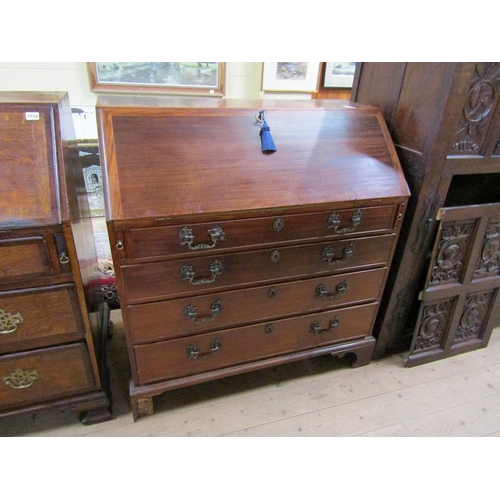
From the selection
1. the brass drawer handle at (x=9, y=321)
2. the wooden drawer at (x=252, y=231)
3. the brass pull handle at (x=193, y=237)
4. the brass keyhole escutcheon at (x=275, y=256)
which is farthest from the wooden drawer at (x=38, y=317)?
the brass keyhole escutcheon at (x=275, y=256)

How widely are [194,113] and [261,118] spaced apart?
23 centimetres

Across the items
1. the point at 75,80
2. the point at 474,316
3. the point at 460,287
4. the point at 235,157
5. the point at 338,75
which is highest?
the point at 338,75

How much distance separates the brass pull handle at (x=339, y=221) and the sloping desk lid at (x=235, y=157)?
59 millimetres

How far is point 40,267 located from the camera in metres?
0.98

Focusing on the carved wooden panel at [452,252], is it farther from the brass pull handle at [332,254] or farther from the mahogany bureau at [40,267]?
the mahogany bureau at [40,267]

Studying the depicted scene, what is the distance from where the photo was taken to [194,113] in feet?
3.83

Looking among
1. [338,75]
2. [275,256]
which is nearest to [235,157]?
[275,256]

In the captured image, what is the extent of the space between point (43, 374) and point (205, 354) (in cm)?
54

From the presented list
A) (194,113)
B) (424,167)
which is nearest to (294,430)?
(424,167)

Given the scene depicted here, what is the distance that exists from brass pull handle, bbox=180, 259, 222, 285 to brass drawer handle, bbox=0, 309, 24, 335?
495 mm

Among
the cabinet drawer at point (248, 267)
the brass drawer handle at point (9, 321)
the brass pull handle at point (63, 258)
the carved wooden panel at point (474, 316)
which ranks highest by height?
the brass pull handle at point (63, 258)

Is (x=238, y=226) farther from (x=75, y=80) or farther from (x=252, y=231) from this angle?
(x=75, y=80)

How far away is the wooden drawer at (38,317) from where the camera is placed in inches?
39.8

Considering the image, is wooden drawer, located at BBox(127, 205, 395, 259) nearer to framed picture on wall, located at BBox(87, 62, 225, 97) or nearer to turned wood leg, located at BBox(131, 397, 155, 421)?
turned wood leg, located at BBox(131, 397, 155, 421)
